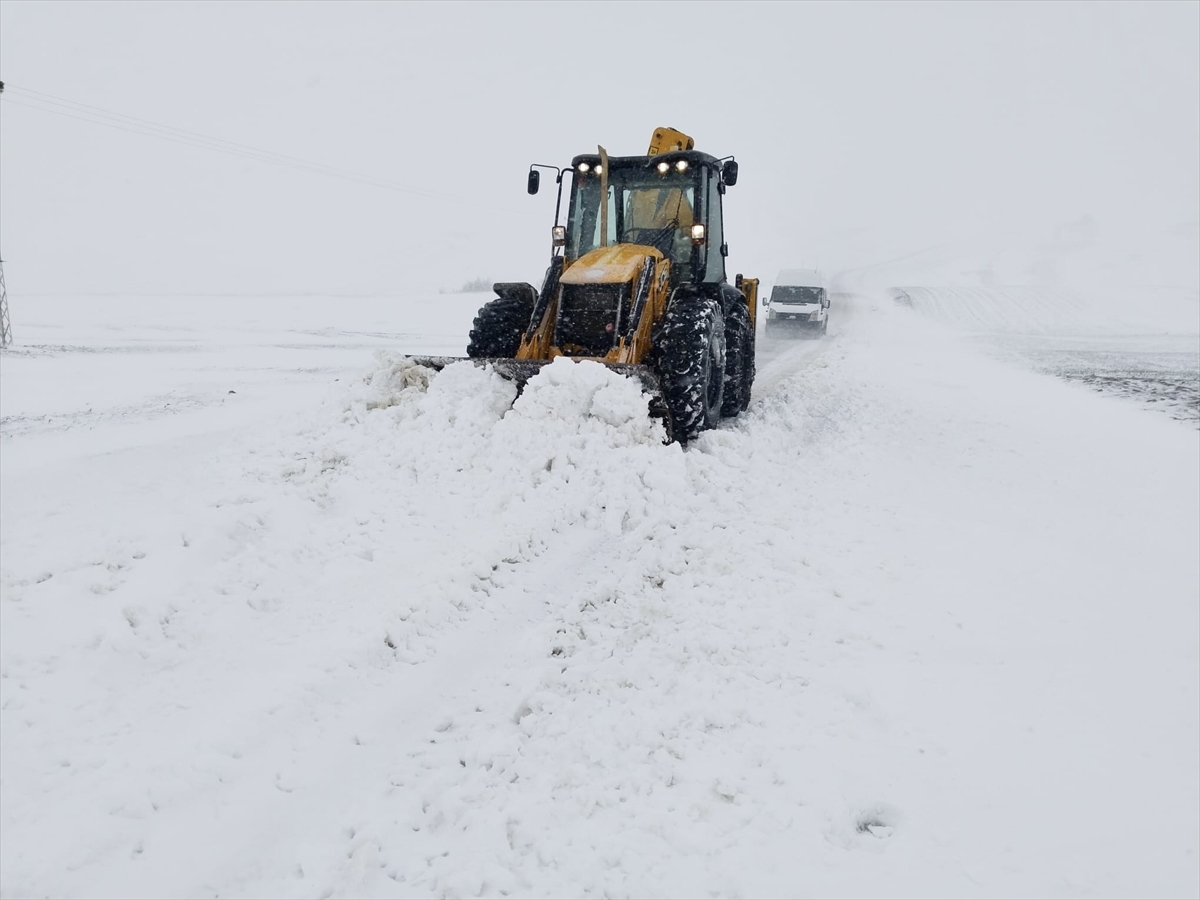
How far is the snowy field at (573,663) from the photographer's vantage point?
2.21 metres

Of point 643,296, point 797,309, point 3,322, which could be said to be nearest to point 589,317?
point 643,296

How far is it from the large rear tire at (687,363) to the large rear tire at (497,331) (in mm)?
1603

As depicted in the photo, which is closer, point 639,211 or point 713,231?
point 639,211

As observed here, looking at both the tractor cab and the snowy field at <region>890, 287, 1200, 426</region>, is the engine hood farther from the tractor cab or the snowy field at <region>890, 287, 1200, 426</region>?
the snowy field at <region>890, 287, 1200, 426</region>

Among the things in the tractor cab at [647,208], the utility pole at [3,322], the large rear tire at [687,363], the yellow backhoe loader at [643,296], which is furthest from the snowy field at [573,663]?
the utility pole at [3,322]

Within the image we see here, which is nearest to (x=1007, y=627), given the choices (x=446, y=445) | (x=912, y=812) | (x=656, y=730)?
(x=912, y=812)

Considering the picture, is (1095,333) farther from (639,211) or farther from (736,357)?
(639,211)

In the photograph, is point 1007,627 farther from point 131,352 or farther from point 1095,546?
point 131,352

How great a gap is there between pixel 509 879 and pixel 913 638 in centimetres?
230

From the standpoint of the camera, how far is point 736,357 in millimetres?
8305

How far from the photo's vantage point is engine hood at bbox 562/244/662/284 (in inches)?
259

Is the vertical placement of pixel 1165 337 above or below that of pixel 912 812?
above

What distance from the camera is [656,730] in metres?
2.75

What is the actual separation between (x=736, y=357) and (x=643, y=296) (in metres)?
2.09
